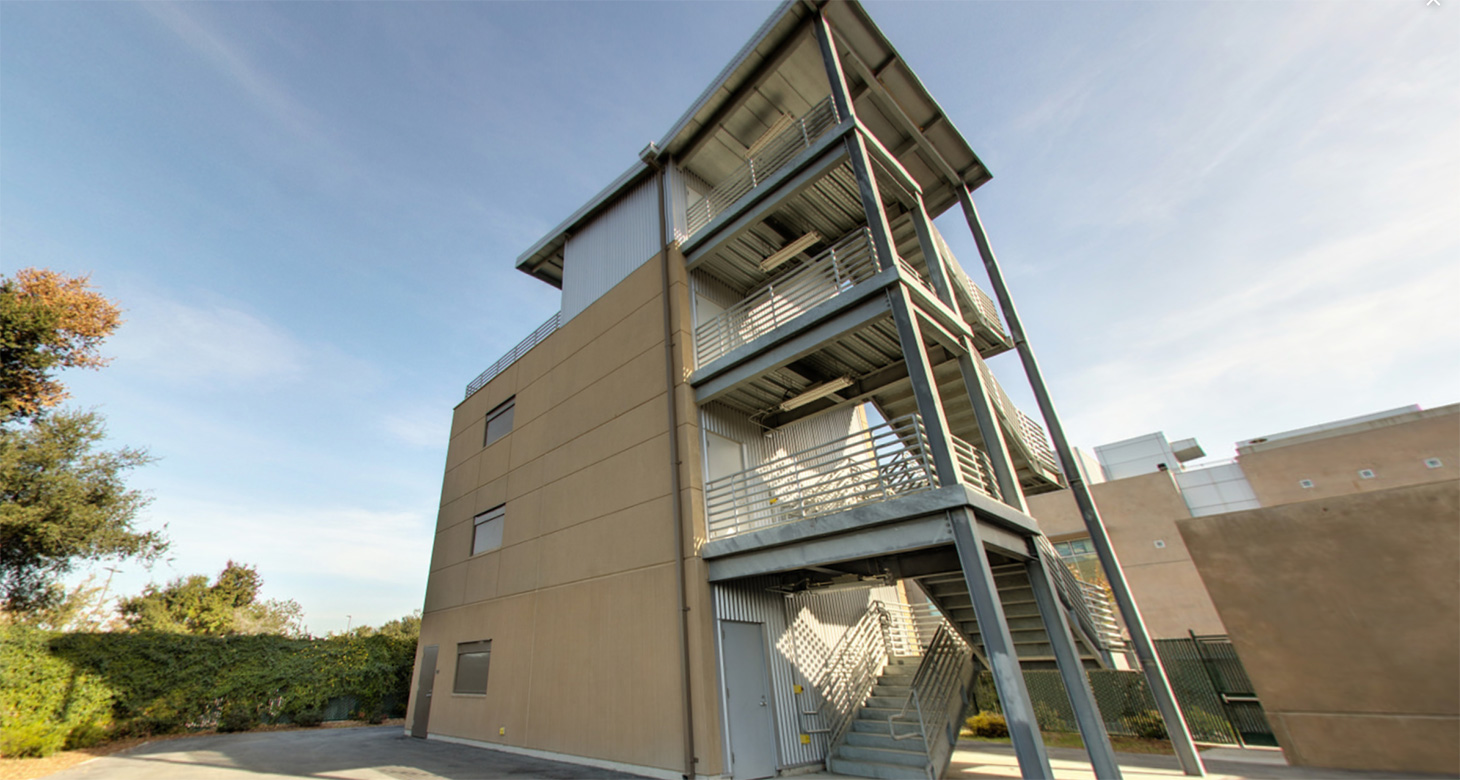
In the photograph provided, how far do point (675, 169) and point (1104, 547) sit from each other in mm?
11210

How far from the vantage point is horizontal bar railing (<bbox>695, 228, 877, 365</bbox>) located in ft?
30.5

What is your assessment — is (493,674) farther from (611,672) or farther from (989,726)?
(989,726)

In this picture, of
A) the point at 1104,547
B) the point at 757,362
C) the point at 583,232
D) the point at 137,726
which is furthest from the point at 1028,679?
the point at 137,726

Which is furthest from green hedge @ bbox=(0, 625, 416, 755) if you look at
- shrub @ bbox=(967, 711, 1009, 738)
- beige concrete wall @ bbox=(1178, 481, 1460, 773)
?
beige concrete wall @ bbox=(1178, 481, 1460, 773)

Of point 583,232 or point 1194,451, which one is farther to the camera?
point 1194,451

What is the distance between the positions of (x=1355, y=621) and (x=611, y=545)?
1050 centimetres

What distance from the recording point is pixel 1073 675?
6.87m

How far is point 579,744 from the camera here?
9289 millimetres

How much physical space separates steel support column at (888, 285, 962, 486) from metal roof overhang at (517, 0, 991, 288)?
531 centimetres

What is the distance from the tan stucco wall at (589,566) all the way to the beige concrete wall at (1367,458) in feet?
94.7

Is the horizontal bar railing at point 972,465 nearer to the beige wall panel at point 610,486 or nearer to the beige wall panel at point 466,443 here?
the beige wall panel at point 610,486

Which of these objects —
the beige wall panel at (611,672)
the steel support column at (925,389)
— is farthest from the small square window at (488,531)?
the steel support column at (925,389)

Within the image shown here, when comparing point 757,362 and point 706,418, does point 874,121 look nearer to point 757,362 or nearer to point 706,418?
point 757,362

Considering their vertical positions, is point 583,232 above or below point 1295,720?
above
